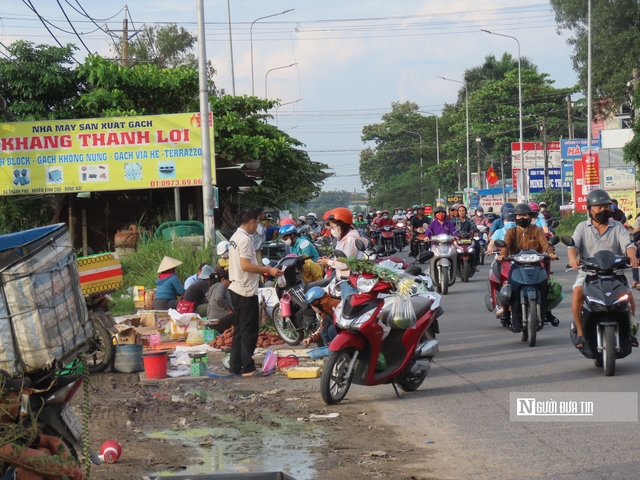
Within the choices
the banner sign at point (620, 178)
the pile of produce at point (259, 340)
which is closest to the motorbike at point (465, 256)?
the pile of produce at point (259, 340)

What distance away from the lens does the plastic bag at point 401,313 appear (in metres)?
8.03

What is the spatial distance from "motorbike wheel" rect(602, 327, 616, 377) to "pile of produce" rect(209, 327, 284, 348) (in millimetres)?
5097

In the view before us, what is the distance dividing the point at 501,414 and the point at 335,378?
1.47 meters

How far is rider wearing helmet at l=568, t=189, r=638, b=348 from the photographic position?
8867 millimetres

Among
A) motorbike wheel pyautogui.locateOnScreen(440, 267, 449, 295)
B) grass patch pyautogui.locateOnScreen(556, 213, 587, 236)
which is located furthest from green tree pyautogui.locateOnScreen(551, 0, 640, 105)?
motorbike wheel pyautogui.locateOnScreen(440, 267, 449, 295)

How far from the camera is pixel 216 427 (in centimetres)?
738

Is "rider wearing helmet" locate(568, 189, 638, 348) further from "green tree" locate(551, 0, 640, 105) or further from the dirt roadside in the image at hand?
"green tree" locate(551, 0, 640, 105)

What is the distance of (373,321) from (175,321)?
Result: 249 inches

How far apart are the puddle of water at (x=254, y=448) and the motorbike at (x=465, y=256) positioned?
1295cm

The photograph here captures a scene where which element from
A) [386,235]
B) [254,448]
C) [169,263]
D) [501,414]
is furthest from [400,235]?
[254,448]

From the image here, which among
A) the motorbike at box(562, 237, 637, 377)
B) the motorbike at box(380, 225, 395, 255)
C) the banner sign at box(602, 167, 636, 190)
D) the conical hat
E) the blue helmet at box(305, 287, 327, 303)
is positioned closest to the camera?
the motorbike at box(562, 237, 637, 377)

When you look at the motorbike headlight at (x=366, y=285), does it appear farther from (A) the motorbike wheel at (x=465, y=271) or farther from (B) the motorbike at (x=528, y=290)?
(A) the motorbike wheel at (x=465, y=271)

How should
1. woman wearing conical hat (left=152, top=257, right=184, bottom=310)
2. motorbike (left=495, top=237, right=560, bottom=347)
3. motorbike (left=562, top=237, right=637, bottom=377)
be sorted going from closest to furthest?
1. motorbike (left=562, top=237, right=637, bottom=377)
2. motorbike (left=495, top=237, right=560, bottom=347)
3. woman wearing conical hat (left=152, top=257, right=184, bottom=310)

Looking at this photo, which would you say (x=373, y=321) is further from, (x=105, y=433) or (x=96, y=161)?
(x=96, y=161)
